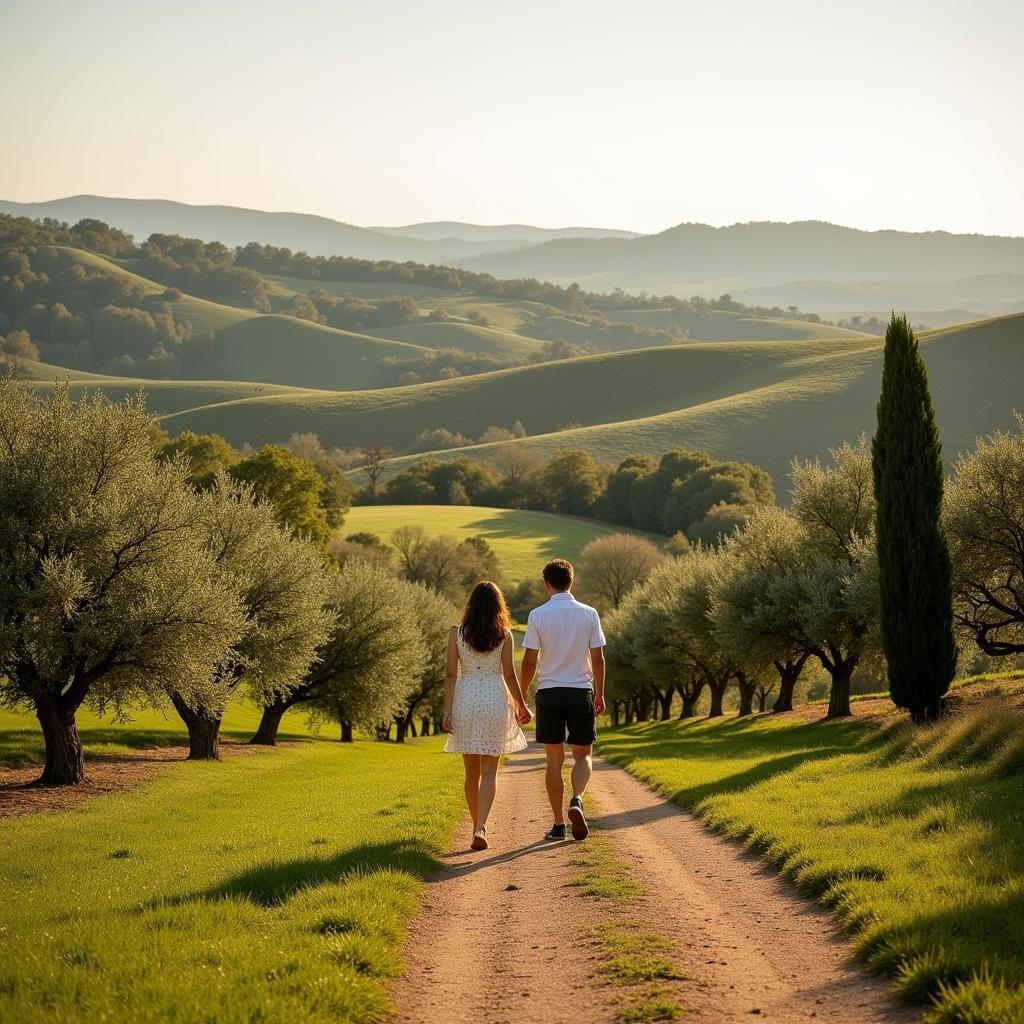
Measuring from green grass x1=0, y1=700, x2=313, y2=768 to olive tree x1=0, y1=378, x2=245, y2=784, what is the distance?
5.17ft

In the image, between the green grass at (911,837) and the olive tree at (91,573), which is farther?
the olive tree at (91,573)

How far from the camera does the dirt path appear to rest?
746 cm

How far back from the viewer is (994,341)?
164250 mm

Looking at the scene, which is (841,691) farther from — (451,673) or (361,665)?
(451,673)

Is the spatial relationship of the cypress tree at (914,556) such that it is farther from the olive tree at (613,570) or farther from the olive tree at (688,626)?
the olive tree at (613,570)

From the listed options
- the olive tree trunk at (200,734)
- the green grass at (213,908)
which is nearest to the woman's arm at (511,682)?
the green grass at (213,908)

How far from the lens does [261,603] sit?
120 ft

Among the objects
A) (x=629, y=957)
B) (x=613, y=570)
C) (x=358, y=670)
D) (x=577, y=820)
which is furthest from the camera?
(x=613, y=570)

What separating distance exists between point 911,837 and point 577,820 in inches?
167

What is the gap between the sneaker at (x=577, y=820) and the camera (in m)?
14.4

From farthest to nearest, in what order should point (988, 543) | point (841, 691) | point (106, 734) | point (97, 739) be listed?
point (841, 691), point (106, 734), point (97, 739), point (988, 543)

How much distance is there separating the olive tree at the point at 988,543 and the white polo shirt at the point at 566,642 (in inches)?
969

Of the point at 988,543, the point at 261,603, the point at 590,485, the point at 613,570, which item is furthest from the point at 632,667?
the point at 590,485

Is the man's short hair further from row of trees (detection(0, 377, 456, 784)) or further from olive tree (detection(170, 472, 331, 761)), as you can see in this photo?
olive tree (detection(170, 472, 331, 761))
